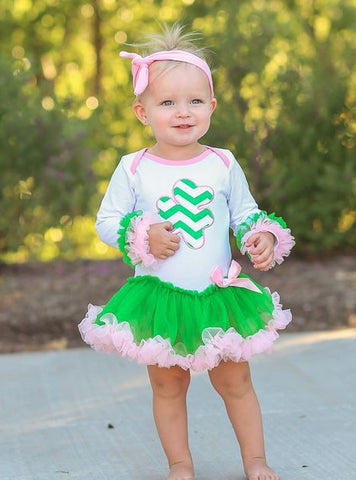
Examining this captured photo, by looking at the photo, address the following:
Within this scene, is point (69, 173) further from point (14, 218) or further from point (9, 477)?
point (9, 477)

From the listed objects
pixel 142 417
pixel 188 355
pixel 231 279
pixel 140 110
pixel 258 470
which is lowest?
pixel 142 417

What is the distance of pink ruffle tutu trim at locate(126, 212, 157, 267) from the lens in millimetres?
3020

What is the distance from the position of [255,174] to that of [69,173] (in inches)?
70.1

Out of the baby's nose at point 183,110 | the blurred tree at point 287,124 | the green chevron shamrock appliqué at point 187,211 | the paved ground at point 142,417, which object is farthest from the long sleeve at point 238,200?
the blurred tree at point 287,124

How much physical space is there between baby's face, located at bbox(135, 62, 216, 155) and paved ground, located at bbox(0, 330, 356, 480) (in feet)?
3.84

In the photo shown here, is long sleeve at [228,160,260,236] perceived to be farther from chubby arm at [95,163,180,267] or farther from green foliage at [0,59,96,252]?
green foliage at [0,59,96,252]

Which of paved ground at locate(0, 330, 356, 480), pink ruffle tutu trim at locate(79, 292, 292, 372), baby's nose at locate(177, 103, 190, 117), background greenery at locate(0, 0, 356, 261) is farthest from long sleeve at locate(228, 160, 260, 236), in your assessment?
background greenery at locate(0, 0, 356, 261)

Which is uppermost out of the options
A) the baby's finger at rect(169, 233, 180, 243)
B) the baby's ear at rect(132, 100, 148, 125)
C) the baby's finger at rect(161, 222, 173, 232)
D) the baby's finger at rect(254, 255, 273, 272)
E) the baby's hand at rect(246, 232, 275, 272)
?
the baby's ear at rect(132, 100, 148, 125)

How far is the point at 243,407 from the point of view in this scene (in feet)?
10.3

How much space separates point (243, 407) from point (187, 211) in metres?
0.66

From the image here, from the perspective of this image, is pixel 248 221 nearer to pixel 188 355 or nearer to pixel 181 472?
pixel 188 355

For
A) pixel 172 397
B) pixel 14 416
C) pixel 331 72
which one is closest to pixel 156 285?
pixel 172 397

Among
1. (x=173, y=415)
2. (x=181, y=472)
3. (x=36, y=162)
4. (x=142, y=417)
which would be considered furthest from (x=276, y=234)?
(x=36, y=162)

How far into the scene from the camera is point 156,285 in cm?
309
